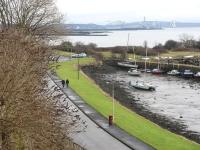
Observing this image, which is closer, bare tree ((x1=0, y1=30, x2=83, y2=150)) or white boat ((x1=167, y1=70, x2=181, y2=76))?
bare tree ((x1=0, y1=30, x2=83, y2=150))

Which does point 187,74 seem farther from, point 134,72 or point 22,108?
point 22,108

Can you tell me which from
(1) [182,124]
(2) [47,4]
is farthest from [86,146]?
(2) [47,4]

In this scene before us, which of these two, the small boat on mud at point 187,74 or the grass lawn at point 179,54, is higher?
the grass lawn at point 179,54

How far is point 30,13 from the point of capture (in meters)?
67.4

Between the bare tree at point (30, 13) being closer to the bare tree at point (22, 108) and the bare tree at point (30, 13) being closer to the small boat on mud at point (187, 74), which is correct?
the small boat on mud at point (187, 74)

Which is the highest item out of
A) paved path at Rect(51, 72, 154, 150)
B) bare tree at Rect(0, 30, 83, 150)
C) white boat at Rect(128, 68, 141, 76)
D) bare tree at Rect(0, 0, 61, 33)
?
bare tree at Rect(0, 0, 61, 33)

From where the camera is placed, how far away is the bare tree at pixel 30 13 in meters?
66.6

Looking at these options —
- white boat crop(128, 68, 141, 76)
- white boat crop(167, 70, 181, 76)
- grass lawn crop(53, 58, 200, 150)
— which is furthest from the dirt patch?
white boat crop(167, 70, 181, 76)

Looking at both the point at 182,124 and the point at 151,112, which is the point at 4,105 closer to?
the point at 182,124

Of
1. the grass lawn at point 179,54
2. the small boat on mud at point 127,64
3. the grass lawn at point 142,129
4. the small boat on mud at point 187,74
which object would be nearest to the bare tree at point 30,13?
the grass lawn at point 142,129

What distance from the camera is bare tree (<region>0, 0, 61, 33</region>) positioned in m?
66.6

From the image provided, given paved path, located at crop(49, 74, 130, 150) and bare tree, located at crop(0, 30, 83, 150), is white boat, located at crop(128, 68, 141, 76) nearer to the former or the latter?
paved path, located at crop(49, 74, 130, 150)

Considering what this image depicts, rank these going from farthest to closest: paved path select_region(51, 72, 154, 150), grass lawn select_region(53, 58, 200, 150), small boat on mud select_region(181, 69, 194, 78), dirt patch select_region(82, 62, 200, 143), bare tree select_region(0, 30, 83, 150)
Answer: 1. small boat on mud select_region(181, 69, 194, 78)
2. dirt patch select_region(82, 62, 200, 143)
3. grass lawn select_region(53, 58, 200, 150)
4. paved path select_region(51, 72, 154, 150)
5. bare tree select_region(0, 30, 83, 150)

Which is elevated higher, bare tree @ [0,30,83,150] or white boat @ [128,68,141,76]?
bare tree @ [0,30,83,150]
